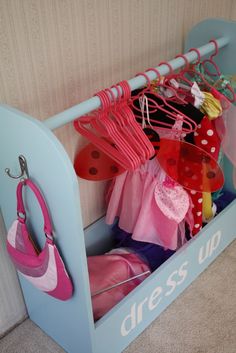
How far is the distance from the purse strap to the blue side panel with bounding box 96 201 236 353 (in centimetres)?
38

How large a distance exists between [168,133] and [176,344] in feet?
2.46

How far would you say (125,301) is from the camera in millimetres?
1199

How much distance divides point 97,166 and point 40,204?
1.14 feet

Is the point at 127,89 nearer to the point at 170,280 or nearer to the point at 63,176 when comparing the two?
the point at 63,176

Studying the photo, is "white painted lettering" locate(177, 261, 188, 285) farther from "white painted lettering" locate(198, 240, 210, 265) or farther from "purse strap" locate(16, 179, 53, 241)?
"purse strap" locate(16, 179, 53, 241)

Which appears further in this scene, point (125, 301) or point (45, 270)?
point (125, 301)

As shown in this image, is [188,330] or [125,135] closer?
[125,135]

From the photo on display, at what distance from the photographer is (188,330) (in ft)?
4.57

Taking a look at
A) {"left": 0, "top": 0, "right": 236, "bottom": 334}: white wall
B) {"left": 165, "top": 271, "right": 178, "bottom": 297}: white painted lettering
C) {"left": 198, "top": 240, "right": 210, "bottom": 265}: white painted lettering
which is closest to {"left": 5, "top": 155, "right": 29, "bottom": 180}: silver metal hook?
{"left": 0, "top": 0, "right": 236, "bottom": 334}: white wall

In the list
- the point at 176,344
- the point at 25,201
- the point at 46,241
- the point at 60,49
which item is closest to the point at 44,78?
the point at 60,49

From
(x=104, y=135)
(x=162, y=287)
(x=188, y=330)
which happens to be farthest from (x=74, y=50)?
(x=188, y=330)

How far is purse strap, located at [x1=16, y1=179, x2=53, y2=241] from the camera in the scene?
36.1 inches

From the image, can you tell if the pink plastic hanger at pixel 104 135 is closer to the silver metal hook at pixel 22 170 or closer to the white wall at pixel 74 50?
the white wall at pixel 74 50

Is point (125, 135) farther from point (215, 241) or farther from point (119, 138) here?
point (215, 241)
